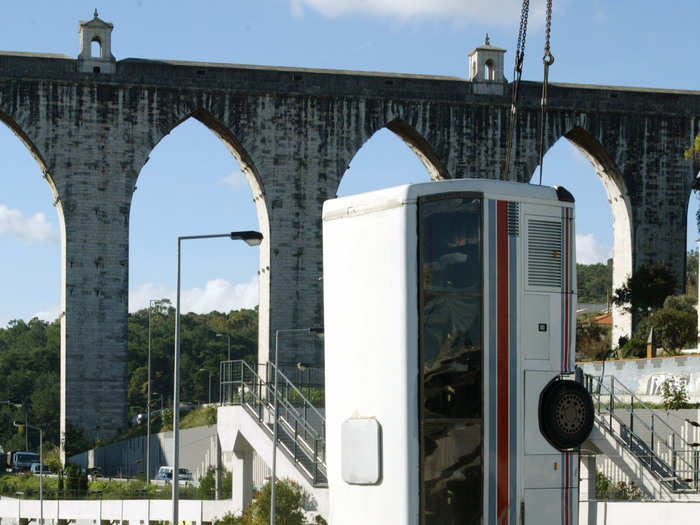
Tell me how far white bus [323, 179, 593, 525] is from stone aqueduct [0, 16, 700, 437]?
4139cm

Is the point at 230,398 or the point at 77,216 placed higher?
the point at 77,216

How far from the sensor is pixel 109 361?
52500 mm

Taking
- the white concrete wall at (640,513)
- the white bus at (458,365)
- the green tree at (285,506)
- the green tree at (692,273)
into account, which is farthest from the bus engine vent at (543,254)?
the green tree at (692,273)

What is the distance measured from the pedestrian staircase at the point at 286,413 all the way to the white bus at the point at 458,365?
16.5 meters

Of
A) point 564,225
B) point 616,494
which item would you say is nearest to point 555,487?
point 564,225

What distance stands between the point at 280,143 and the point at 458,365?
4423cm

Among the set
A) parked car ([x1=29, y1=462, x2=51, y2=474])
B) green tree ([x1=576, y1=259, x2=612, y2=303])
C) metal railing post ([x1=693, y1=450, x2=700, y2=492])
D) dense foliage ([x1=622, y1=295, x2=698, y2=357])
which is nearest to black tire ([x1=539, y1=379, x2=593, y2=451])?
metal railing post ([x1=693, y1=450, x2=700, y2=492])

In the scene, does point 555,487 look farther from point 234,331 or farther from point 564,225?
point 234,331

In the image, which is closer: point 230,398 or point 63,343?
point 230,398

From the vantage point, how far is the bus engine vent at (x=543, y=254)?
12148 mm

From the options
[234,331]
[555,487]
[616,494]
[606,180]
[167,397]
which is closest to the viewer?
[555,487]

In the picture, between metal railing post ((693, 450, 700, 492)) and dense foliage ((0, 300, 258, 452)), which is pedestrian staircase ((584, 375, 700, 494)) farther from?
dense foliage ((0, 300, 258, 452))

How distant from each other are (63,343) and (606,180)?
25.0m

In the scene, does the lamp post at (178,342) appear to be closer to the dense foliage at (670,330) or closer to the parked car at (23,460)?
the dense foliage at (670,330)
